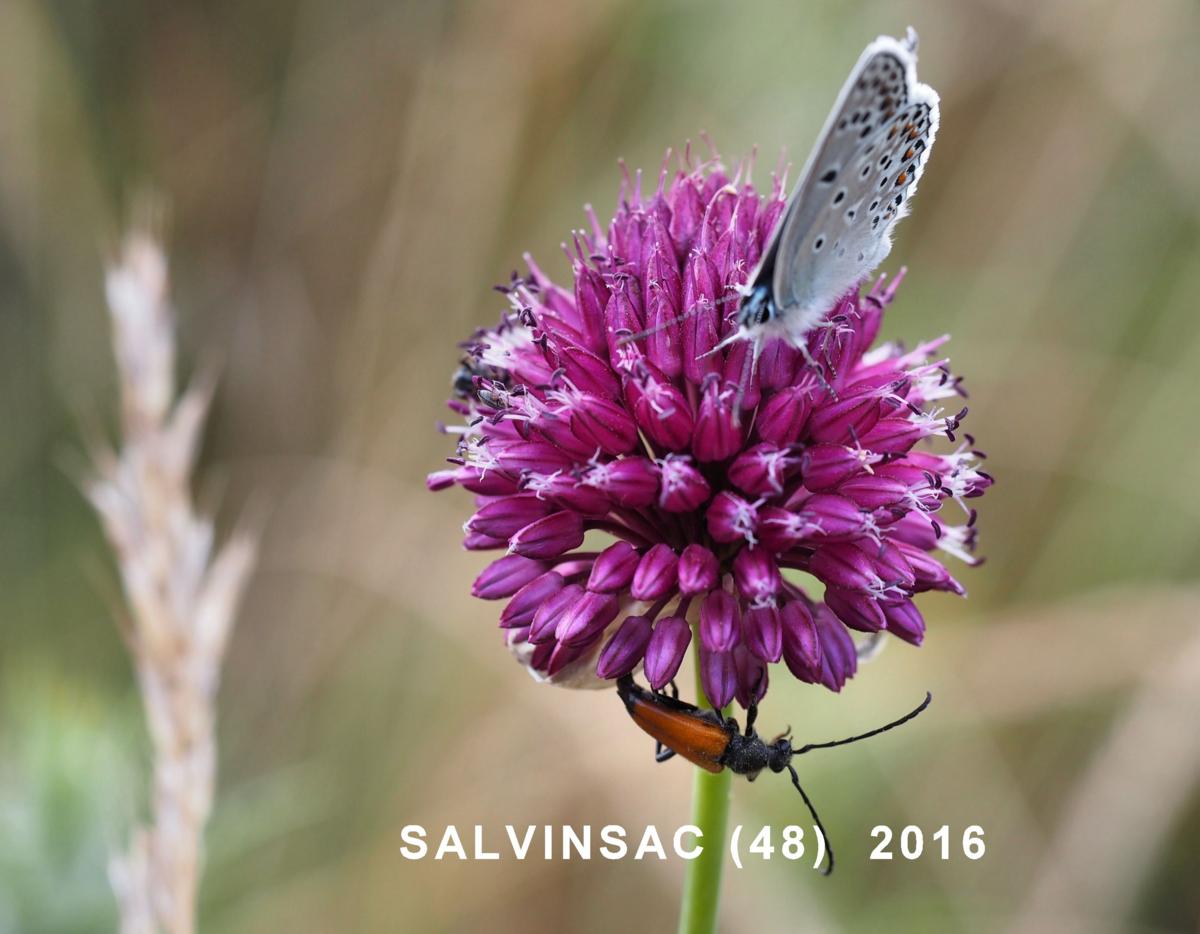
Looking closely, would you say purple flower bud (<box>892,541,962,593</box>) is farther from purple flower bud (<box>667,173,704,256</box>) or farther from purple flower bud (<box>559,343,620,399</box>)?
purple flower bud (<box>667,173,704,256</box>)

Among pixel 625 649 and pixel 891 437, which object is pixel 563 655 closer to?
pixel 625 649

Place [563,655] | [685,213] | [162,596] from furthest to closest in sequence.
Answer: [162,596], [685,213], [563,655]

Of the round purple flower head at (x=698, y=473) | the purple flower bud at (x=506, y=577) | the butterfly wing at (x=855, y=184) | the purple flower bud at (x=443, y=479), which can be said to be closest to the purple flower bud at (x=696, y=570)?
the round purple flower head at (x=698, y=473)

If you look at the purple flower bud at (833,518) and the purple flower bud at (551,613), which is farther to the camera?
the purple flower bud at (551,613)

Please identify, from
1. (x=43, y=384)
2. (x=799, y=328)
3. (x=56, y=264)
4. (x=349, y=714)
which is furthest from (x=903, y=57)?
(x=43, y=384)

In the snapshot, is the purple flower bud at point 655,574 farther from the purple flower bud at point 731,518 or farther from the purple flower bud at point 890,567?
the purple flower bud at point 890,567

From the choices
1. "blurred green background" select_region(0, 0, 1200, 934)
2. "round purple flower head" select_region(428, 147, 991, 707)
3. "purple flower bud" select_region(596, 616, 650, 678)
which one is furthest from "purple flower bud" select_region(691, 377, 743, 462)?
"blurred green background" select_region(0, 0, 1200, 934)

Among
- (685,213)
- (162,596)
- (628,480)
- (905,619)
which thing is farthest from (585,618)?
(162,596)
